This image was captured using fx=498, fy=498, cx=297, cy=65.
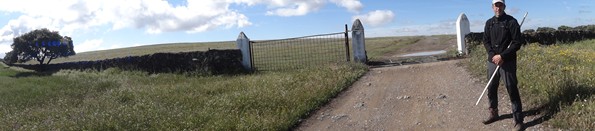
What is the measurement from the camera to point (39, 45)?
21.7m

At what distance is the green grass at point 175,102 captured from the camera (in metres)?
7.84

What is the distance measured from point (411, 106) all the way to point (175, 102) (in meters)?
4.69

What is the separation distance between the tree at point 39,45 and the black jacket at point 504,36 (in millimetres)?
20020

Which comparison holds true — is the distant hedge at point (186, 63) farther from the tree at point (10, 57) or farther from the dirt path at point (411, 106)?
the dirt path at point (411, 106)

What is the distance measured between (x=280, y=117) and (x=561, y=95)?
162 inches

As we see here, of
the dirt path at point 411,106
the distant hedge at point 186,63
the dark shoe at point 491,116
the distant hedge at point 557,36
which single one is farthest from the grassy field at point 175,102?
the distant hedge at point 557,36

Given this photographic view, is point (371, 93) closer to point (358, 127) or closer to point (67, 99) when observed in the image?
point (358, 127)

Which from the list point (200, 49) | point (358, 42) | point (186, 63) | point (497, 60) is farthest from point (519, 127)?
point (200, 49)

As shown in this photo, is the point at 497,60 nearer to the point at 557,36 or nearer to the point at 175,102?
the point at 175,102

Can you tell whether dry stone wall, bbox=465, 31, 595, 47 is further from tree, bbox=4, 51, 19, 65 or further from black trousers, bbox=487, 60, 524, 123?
tree, bbox=4, 51, 19, 65

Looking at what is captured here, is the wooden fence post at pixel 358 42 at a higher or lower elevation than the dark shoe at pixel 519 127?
higher

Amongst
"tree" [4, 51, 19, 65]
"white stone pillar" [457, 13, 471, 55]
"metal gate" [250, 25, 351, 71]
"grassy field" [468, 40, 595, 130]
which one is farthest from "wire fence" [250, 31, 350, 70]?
"tree" [4, 51, 19, 65]

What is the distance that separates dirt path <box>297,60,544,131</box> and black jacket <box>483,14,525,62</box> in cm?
101

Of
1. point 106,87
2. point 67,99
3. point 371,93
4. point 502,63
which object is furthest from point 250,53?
point 502,63
